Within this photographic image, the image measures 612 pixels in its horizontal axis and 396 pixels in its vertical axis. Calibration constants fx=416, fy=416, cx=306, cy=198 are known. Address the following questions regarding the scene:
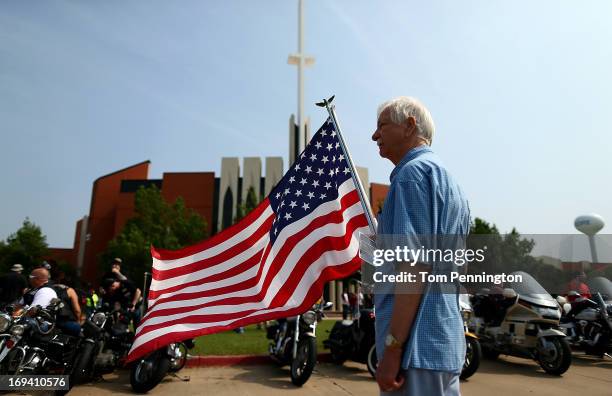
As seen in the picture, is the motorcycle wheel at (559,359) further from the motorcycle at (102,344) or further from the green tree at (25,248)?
the green tree at (25,248)

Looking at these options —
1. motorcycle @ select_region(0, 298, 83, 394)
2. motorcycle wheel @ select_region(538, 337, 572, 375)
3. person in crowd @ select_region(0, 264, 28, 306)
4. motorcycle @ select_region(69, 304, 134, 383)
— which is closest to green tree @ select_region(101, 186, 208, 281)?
person in crowd @ select_region(0, 264, 28, 306)

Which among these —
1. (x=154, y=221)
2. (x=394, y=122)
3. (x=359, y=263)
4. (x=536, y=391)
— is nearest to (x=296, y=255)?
(x=359, y=263)

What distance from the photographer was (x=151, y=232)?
31.1 meters

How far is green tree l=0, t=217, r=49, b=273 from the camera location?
39469mm

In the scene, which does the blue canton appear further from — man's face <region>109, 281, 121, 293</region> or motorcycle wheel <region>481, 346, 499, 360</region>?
motorcycle wheel <region>481, 346, 499, 360</region>

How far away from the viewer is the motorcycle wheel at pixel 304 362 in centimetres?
589

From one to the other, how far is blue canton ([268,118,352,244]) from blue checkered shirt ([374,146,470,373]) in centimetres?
242

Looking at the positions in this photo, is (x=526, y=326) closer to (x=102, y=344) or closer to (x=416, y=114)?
(x=416, y=114)

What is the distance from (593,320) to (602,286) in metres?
0.69

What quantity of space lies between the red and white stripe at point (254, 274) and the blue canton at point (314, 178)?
73mm

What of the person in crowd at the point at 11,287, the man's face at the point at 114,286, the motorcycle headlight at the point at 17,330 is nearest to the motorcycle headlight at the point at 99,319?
the motorcycle headlight at the point at 17,330

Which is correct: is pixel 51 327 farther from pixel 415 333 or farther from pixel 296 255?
pixel 415 333

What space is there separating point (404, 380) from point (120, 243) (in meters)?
33.5

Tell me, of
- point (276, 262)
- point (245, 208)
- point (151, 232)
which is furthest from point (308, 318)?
point (151, 232)
